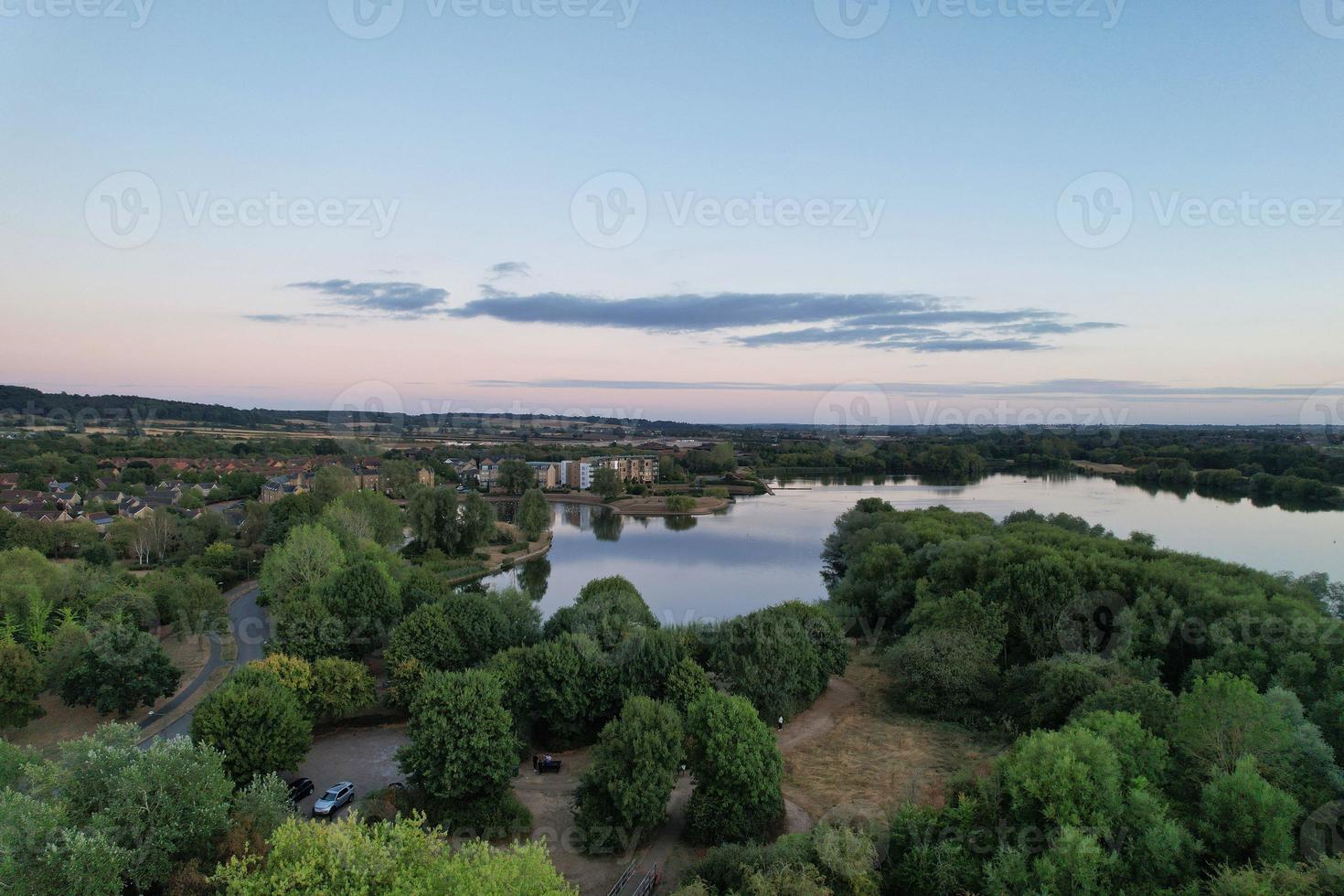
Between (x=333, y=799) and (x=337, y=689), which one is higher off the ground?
(x=337, y=689)

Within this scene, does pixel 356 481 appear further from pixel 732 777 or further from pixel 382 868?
pixel 382 868

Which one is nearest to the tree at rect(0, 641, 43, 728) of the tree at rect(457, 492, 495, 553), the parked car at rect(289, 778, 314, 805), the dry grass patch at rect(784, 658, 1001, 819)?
the parked car at rect(289, 778, 314, 805)

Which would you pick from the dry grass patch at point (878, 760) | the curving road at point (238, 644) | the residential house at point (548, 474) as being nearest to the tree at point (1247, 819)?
the dry grass patch at point (878, 760)

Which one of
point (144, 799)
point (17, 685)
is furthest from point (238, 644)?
point (144, 799)

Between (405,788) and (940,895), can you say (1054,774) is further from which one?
(405,788)

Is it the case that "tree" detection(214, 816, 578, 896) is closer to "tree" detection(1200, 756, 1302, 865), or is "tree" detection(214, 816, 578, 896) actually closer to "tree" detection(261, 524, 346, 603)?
"tree" detection(1200, 756, 1302, 865)

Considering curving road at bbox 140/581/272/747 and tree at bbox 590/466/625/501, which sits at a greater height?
tree at bbox 590/466/625/501
